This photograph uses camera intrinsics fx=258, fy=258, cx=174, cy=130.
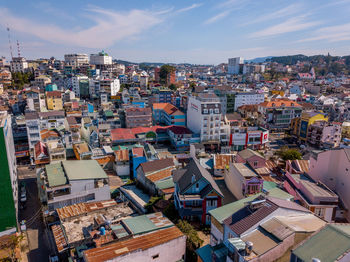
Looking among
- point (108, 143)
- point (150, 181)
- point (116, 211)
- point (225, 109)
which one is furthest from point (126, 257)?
point (225, 109)

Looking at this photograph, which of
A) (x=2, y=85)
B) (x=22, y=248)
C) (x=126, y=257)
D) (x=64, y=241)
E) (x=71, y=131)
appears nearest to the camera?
(x=126, y=257)

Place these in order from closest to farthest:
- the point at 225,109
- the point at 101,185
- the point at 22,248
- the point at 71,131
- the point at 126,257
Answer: the point at 126,257 → the point at 22,248 → the point at 101,185 → the point at 71,131 → the point at 225,109

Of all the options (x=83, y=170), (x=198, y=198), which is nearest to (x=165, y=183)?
Result: (x=198, y=198)

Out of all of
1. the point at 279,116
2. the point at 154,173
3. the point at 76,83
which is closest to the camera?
the point at 154,173

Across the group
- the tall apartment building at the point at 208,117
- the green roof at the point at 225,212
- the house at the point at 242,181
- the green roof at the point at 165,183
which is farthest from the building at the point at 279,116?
the green roof at the point at 225,212

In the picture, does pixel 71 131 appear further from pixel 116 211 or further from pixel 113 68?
pixel 113 68

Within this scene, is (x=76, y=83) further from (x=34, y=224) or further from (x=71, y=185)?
(x=71, y=185)

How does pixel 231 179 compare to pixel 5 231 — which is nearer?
pixel 5 231
